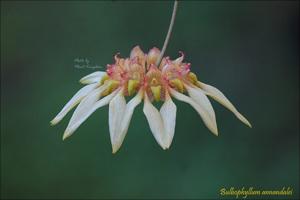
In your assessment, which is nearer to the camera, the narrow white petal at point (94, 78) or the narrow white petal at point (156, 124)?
the narrow white petal at point (156, 124)

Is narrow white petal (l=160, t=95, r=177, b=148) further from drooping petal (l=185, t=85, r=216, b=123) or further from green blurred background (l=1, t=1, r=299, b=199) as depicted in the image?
green blurred background (l=1, t=1, r=299, b=199)

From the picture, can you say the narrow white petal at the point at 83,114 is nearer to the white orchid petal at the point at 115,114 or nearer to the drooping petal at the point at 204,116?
the white orchid petal at the point at 115,114

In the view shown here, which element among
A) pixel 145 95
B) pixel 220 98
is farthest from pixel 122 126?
pixel 220 98

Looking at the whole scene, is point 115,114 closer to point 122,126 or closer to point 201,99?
point 122,126

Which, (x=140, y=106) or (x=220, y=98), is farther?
(x=140, y=106)

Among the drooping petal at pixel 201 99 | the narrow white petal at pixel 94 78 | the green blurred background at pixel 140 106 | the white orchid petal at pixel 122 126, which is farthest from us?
the green blurred background at pixel 140 106

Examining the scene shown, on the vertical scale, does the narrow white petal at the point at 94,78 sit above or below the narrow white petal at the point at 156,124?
above

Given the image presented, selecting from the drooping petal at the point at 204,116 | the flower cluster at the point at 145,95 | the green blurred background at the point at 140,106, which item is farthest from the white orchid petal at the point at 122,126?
the green blurred background at the point at 140,106
